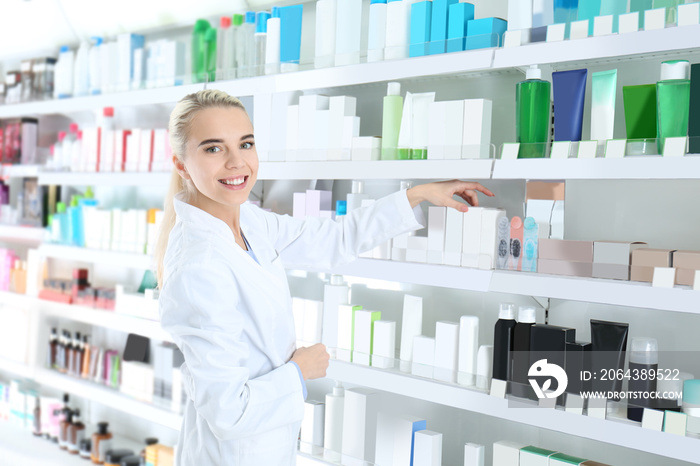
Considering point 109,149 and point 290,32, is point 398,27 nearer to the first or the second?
point 290,32

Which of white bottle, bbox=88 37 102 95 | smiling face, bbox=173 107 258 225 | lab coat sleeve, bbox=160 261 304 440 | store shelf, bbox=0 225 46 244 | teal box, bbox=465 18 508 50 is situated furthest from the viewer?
store shelf, bbox=0 225 46 244

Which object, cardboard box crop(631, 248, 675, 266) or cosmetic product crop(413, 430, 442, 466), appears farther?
cosmetic product crop(413, 430, 442, 466)

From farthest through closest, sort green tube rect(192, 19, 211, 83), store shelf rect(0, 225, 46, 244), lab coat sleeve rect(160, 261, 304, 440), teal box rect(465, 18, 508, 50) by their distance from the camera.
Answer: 1. store shelf rect(0, 225, 46, 244)
2. green tube rect(192, 19, 211, 83)
3. teal box rect(465, 18, 508, 50)
4. lab coat sleeve rect(160, 261, 304, 440)

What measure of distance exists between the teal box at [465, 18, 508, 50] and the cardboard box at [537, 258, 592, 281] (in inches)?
24.9

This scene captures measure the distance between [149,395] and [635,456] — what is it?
6.78 ft

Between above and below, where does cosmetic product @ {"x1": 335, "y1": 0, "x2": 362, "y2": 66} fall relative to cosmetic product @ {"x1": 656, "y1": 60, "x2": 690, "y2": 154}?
above

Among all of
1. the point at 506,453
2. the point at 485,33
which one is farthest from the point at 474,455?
the point at 485,33

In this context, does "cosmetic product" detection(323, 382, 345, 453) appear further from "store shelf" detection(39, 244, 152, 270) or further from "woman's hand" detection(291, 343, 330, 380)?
"store shelf" detection(39, 244, 152, 270)

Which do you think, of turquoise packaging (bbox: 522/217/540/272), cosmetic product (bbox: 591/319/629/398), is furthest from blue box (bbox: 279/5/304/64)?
cosmetic product (bbox: 591/319/629/398)

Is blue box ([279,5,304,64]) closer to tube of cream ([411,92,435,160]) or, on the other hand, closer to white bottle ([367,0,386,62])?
white bottle ([367,0,386,62])

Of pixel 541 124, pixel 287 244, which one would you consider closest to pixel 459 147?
pixel 541 124

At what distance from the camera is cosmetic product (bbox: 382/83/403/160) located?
6.85ft

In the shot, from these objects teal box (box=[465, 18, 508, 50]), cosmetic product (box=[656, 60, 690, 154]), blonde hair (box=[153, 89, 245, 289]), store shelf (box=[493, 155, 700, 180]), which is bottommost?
store shelf (box=[493, 155, 700, 180])

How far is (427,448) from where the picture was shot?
79.1 inches
